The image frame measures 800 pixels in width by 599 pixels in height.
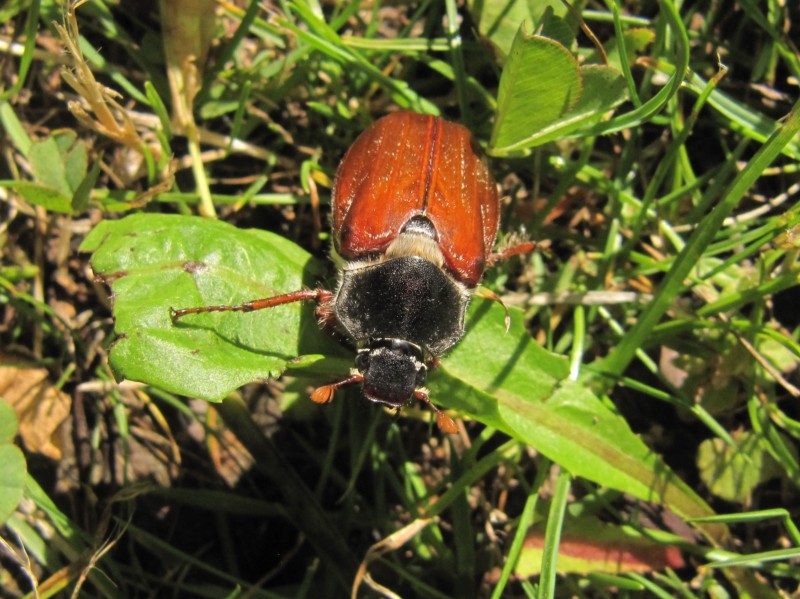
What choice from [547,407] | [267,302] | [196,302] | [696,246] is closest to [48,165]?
[196,302]

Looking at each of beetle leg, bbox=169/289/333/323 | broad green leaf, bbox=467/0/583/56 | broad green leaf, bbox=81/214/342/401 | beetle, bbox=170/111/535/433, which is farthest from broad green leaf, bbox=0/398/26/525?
broad green leaf, bbox=467/0/583/56

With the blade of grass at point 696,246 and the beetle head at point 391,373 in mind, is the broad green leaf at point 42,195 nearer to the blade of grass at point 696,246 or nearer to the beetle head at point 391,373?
the beetle head at point 391,373

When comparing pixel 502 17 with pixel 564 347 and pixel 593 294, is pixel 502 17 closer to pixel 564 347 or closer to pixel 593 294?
pixel 593 294

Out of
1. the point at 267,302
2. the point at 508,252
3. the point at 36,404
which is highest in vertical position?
the point at 508,252

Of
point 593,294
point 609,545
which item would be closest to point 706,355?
point 593,294

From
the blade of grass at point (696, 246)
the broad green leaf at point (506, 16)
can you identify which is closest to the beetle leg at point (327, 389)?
the blade of grass at point (696, 246)

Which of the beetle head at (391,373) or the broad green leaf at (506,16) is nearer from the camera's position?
the beetle head at (391,373)

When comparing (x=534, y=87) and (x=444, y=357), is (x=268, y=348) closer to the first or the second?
(x=444, y=357)

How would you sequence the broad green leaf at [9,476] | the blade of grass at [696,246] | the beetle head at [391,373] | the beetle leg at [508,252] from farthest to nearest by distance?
the beetle leg at [508,252] < the broad green leaf at [9,476] < the beetle head at [391,373] < the blade of grass at [696,246]
